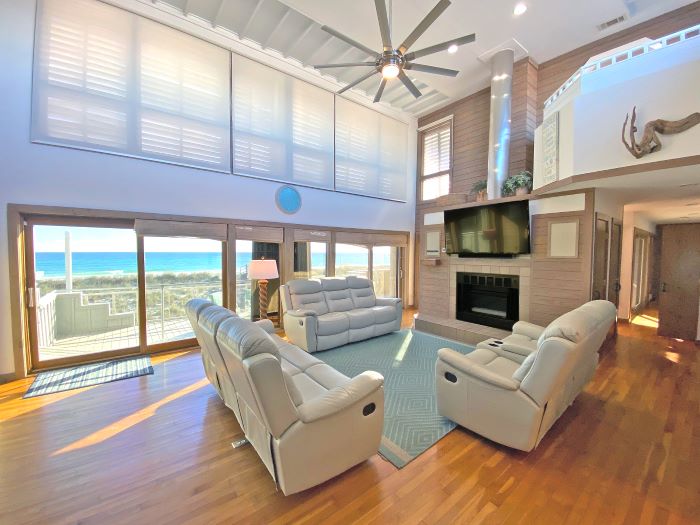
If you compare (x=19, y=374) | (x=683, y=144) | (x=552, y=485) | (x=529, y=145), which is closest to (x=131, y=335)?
(x=19, y=374)

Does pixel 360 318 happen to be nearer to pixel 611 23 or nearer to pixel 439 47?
pixel 439 47

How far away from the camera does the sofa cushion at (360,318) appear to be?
174 inches

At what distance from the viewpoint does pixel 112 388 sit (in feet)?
10.1

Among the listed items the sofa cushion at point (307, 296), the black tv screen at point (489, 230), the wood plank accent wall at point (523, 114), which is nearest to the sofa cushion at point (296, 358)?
the sofa cushion at point (307, 296)

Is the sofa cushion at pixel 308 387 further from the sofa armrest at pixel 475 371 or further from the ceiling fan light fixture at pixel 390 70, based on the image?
the ceiling fan light fixture at pixel 390 70

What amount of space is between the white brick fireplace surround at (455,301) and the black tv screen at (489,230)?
0.15m

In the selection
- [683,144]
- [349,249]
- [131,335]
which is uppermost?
[683,144]

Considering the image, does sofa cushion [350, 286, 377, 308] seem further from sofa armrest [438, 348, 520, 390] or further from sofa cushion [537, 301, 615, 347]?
sofa cushion [537, 301, 615, 347]

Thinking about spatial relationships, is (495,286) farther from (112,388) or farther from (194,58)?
(194,58)

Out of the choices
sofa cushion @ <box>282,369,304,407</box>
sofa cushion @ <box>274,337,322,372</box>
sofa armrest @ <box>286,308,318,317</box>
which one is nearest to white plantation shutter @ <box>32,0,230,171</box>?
sofa armrest @ <box>286,308,318,317</box>

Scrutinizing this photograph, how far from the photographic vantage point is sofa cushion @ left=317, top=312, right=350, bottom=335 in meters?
4.13

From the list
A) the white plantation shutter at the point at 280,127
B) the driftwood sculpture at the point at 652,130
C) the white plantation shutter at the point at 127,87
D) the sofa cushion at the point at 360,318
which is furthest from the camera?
the white plantation shutter at the point at 280,127

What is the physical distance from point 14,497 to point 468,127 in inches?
317

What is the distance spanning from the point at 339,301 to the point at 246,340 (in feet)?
10.9
